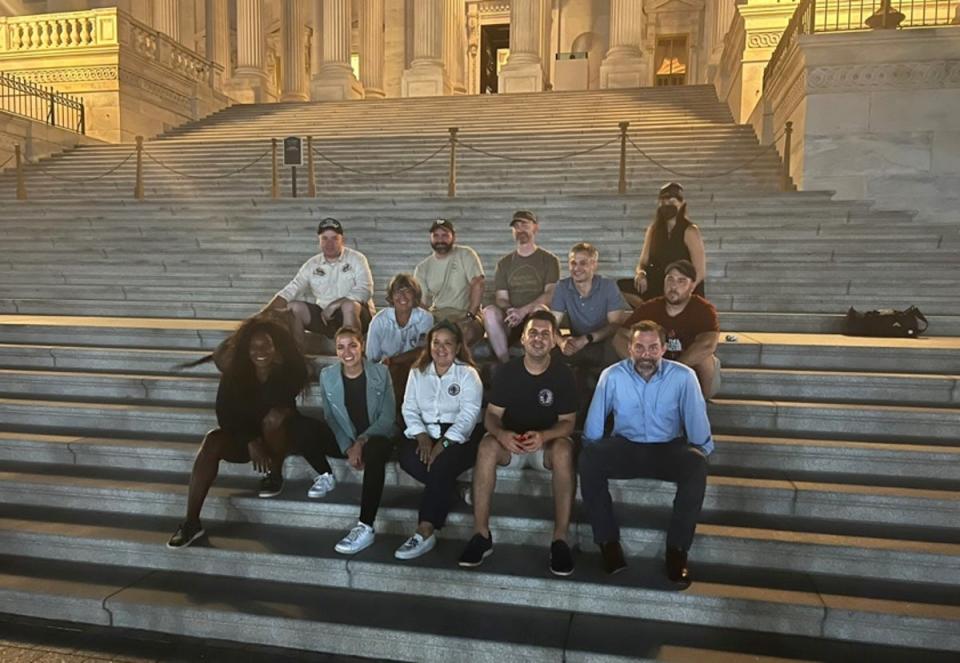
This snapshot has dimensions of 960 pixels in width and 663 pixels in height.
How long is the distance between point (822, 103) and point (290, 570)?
9650 mm

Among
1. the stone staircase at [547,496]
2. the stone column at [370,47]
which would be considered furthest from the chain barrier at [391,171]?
the stone column at [370,47]

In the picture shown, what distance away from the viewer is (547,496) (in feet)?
13.6

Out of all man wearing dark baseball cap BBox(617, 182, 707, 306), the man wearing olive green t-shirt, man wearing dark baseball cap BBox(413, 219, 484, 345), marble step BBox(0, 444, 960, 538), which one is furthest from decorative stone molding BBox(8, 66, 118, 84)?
man wearing dark baseball cap BBox(617, 182, 707, 306)

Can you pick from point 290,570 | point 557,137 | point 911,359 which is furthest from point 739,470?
point 557,137

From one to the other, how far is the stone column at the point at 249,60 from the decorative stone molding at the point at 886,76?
19.8 metres

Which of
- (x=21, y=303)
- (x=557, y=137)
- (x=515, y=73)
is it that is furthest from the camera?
(x=515, y=73)

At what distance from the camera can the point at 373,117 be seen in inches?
678

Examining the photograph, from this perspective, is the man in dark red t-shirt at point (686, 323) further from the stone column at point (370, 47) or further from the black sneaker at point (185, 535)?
the stone column at point (370, 47)

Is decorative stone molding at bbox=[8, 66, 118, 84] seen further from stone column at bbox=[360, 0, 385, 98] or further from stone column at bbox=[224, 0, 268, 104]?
stone column at bbox=[360, 0, 385, 98]

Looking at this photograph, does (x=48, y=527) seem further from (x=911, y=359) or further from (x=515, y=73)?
(x=515, y=73)

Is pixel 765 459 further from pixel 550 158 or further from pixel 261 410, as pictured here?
pixel 550 158

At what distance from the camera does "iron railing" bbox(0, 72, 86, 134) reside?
52.5 ft

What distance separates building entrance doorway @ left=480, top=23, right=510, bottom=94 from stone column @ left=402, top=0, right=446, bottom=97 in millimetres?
7573

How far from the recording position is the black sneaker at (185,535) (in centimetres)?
384
